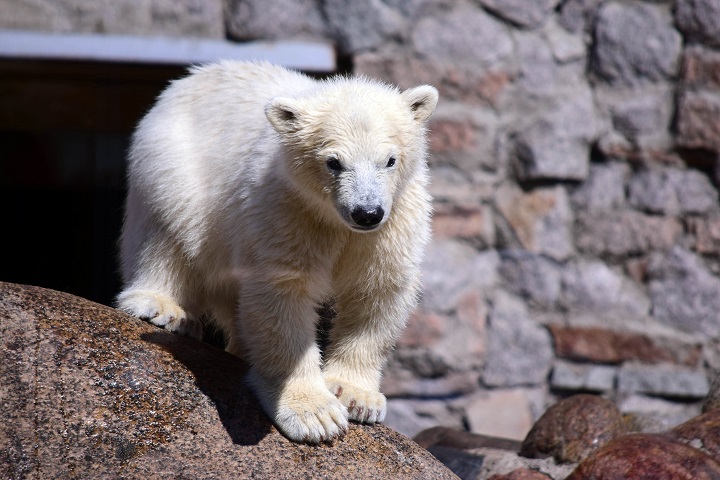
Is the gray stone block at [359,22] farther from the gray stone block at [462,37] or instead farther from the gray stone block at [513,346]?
the gray stone block at [513,346]

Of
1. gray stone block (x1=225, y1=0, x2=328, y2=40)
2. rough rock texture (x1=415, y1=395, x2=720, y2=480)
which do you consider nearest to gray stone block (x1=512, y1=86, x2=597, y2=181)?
gray stone block (x1=225, y1=0, x2=328, y2=40)

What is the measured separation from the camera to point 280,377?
7.93 feet

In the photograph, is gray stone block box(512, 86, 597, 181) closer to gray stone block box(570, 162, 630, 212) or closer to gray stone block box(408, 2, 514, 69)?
gray stone block box(570, 162, 630, 212)

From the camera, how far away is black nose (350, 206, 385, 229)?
2172mm

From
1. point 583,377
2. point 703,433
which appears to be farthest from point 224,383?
point 583,377

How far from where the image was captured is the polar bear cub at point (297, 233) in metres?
2.35

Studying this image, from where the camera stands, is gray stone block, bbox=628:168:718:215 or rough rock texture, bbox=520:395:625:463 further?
gray stone block, bbox=628:168:718:215

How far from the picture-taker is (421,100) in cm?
253

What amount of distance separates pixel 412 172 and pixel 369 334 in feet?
1.64

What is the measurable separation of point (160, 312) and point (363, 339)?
649mm

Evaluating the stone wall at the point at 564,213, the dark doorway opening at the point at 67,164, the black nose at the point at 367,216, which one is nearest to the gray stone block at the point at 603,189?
the stone wall at the point at 564,213

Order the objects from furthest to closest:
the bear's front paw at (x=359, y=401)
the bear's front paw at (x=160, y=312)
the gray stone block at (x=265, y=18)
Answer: the gray stone block at (x=265, y=18) < the bear's front paw at (x=160, y=312) < the bear's front paw at (x=359, y=401)

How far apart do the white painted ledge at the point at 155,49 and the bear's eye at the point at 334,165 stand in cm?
163

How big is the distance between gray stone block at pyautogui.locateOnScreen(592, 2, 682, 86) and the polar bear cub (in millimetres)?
1907
